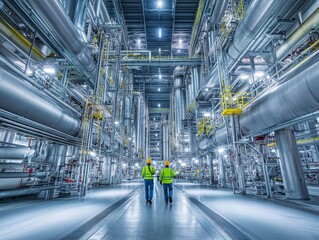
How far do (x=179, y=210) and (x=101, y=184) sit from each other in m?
10.5

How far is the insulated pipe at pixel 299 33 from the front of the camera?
554 cm

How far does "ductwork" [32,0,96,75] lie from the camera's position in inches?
196

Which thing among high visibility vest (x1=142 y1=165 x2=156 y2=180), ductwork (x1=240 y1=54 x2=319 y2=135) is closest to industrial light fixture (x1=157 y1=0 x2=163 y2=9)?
ductwork (x1=240 y1=54 x2=319 y2=135)

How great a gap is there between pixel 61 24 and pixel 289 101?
7.26 metres

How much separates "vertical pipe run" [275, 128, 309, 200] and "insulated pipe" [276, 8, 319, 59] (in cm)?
318

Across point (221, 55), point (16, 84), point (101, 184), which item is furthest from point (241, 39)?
point (101, 184)

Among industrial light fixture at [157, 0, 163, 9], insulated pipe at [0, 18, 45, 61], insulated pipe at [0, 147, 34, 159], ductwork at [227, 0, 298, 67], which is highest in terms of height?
industrial light fixture at [157, 0, 163, 9]

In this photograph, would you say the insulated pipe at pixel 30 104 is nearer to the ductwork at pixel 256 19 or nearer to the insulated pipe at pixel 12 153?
the insulated pipe at pixel 12 153

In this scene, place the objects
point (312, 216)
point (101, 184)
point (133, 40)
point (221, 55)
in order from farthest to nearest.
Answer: point (133, 40) < point (101, 184) < point (221, 55) < point (312, 216)

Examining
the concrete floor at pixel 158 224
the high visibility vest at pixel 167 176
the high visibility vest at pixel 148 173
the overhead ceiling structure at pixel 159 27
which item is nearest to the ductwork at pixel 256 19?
the concrete floor at pixel 158 224

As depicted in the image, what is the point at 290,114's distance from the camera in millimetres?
4887

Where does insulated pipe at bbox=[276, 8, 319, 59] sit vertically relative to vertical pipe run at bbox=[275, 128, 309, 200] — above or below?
above

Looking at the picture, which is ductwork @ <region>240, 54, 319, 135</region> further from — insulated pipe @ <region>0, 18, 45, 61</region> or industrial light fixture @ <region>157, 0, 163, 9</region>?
industrial light fixture @ <region>157, 0, 163, 9</region>

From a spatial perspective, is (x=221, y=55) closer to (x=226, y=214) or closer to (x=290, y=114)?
(x=290, y=114)
